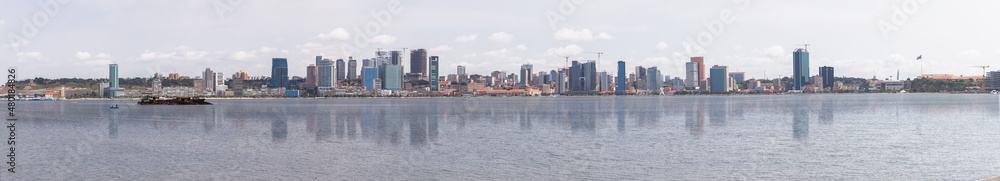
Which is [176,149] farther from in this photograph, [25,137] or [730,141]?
[730,141]

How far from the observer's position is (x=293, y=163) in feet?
108

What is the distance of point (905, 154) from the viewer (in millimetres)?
35719

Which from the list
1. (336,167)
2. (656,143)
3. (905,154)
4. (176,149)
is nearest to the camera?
(336,167)

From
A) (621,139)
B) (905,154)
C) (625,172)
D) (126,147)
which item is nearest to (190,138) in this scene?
(126,147)

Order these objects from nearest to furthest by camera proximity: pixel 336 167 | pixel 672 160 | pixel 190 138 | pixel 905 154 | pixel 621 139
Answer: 1. pixel 336 167
2. pixel 672 160
3. pixel 905 154
4. pixel 621 139
5. pixel 190 138

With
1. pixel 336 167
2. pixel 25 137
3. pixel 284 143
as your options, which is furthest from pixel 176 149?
pixel 25 137

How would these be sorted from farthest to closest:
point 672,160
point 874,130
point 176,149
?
point 874,130
point 176,149
point 672,160

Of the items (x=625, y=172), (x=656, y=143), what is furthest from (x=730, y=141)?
(x=625, y=172)

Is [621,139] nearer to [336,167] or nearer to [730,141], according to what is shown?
[730,141]

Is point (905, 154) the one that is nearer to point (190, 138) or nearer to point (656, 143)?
point (656, 143)

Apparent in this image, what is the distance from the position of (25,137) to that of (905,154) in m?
58.3

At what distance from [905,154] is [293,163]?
30.3 m

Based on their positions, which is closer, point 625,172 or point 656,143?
point 625,172

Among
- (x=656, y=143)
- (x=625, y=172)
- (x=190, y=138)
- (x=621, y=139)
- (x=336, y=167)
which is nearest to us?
(x=625, y=172)
